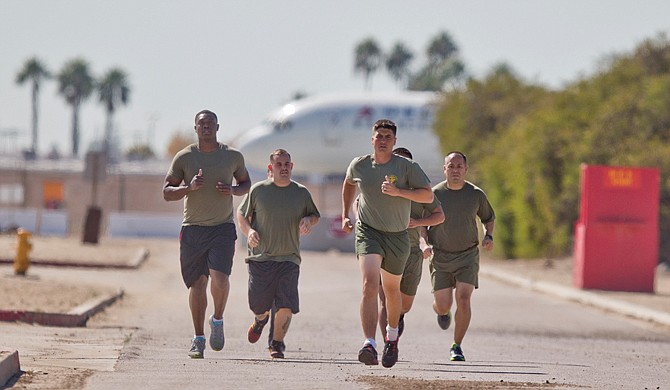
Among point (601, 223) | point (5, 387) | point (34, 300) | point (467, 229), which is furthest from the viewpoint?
point (601, 223)

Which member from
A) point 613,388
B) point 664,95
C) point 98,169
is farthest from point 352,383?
point 98,169

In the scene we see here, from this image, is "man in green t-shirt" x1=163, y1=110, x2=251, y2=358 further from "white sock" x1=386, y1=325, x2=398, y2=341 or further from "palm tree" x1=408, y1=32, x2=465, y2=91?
"palm tree" x1=408, y1=32, x2=465, y2=91

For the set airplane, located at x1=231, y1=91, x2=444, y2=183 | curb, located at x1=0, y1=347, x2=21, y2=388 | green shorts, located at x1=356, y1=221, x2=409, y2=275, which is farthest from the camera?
airplane, located at x1=231, y1=91, x2=444, y2=183

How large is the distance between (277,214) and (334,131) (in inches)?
1601

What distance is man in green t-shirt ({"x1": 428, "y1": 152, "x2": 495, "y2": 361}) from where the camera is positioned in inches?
506

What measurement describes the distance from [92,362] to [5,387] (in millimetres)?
1906

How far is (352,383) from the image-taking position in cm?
1008

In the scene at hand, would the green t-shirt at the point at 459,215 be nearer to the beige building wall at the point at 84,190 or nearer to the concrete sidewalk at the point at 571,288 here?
the concrete sidewalk at the point at 571,288

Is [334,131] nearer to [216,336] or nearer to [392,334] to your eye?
[216,336]

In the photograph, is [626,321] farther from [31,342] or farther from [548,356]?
[31,342]

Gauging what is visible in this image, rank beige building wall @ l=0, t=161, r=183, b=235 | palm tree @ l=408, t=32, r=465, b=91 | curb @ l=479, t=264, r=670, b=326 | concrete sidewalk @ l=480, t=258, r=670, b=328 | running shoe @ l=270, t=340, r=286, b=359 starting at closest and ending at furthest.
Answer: running shoe @ l=270, t=340, r=286, b=359, curb @ l=479, t=264, r=670, b=326, concrete sidewalk @ l=480, t=258, r=670, b=328, beige building wall @ l=0, t=161, r=183, b=235, palm tree @ l=408, t=32, r=465, b=91

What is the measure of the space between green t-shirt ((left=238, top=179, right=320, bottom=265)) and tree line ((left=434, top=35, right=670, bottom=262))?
65.9 feet

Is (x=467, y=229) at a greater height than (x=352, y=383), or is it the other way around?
(x=467, y=229)

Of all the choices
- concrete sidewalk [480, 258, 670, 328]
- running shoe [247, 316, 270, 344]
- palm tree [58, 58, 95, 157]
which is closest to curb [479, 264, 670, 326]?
concrete sidewalk [480, 258, 670, 328]
